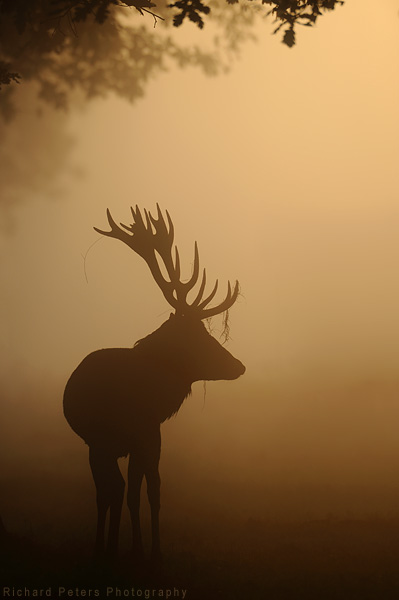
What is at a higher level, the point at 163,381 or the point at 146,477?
the point at 163,381

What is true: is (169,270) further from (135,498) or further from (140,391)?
(135,498)

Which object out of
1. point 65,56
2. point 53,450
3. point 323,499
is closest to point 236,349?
point 323,499

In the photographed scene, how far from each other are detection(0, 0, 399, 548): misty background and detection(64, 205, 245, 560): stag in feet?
1.92

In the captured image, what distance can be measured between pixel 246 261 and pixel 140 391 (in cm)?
125

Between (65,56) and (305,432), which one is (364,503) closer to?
(305,432)

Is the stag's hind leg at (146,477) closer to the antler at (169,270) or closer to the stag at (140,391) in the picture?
the stag at (140,391)

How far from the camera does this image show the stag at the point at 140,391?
309cm

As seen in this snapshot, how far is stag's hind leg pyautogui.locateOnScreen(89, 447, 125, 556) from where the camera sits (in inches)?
121

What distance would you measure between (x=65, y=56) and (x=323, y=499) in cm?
344

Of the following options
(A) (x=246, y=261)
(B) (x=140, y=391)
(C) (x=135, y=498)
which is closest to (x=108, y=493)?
(C) (x=135, y=498)

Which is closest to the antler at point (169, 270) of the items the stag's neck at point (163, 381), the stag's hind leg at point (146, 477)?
the stag's neck at point (163, 381)

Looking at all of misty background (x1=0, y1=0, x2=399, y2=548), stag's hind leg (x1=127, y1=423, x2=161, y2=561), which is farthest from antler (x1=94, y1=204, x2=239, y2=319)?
stag's hind leg (x1=127, y1=423, x2=161, y2=561)

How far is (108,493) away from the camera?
310 cm

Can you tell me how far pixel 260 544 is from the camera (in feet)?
11.0
